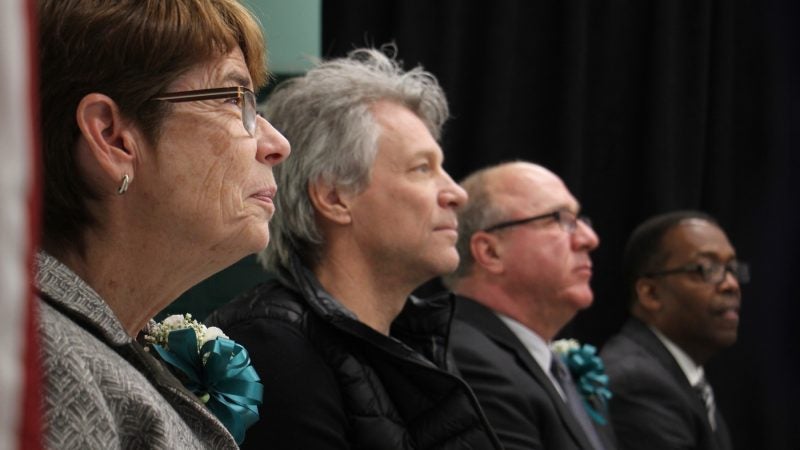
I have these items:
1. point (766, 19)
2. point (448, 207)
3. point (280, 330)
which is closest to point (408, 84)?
point (448, 207)

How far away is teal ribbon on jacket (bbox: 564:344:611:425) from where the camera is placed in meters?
3.00

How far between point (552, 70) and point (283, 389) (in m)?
2.23

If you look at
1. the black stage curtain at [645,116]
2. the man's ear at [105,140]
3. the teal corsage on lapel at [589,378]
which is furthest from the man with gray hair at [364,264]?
the black stage curtain at [645,116]

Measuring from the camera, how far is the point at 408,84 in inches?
92.6

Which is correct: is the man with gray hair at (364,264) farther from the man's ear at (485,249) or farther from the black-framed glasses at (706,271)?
the black-framed glasses at (706,271)

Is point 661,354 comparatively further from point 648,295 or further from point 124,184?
point 124,184

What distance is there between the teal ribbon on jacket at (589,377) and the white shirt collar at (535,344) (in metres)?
0.15

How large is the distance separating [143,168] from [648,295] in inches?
107

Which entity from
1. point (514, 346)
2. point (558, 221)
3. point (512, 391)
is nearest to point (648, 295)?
point (558, 221)

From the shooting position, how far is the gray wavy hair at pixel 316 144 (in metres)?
2.21

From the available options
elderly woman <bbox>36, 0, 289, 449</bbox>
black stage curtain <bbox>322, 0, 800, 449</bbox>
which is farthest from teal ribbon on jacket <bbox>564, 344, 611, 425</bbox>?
elderly woman <bbox>36, 0, 289, 449</bbox>

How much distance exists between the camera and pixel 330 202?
2234 mm

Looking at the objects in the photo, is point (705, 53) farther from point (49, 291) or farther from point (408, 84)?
point (49, 291)

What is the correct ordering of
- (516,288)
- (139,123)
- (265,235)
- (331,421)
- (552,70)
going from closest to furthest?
1. (139,123)
2. (265,235)
3. (331,421)
4. (516,288)
5. (552,70)
